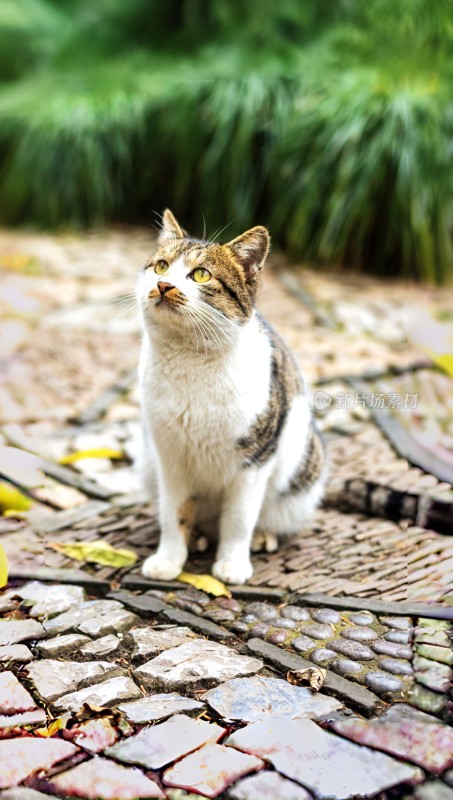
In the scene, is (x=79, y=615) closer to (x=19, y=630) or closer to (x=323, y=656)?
(x=19, y=630)

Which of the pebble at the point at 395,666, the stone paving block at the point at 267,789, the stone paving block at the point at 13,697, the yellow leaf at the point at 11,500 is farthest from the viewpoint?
the yellow leaf at the point at 11,500

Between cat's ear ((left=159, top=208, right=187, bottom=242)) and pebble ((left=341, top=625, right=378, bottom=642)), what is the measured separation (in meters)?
1.07

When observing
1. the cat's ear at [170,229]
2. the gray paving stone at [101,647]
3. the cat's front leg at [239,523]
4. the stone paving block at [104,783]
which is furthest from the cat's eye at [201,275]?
the stone paving block at [104,783]

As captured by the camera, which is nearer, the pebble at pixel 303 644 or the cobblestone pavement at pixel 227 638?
the cobblestone pavement at pixel 227 638

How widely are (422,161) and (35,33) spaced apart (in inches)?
93.3

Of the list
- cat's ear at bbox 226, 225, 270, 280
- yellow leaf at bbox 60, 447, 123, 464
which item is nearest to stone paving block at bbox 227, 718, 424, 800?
cat's ear at bbox 226, 225, 270, 280

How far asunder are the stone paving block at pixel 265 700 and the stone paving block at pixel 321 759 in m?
0.03

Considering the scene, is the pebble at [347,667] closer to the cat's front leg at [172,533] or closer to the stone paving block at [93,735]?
the stone paving block at [93,735]

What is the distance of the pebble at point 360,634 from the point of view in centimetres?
179

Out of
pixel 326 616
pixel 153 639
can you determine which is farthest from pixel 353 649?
pixel 153 639

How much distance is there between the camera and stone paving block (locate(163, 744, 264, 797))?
1354 mm

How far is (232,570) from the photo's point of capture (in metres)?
2.14

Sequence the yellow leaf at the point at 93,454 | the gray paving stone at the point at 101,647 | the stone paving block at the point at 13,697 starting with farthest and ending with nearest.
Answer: the yellow leaf at the point at 93,454 → the gray paving stone at the point at 101,647 → the stone paving block at the point at 13,697

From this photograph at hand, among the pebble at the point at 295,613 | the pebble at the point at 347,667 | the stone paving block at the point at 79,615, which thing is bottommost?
the stone paving block at the point at 79,615
